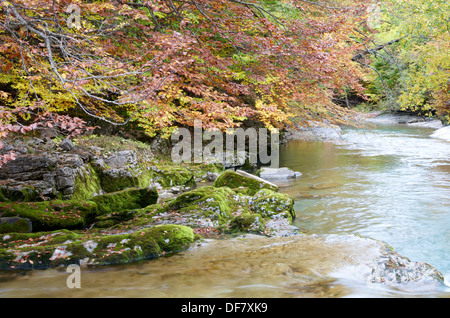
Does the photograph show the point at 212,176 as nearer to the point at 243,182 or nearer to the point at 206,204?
the point at 243,182

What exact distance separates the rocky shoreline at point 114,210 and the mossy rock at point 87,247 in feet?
0.04

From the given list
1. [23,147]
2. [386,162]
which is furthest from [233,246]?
[386,162]

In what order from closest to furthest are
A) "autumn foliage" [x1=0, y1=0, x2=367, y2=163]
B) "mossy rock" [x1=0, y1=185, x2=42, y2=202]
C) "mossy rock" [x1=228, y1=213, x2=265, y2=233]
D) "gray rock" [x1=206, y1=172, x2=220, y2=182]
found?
1. "autumn foliage" [x1=0, y1=0, x2=367, y2=163]
2. "mossy rock" [x1=228, y1=213, x2=265, y2=233]
3. "mossy rock" [x1=0, y1=185, x2=42, y2=202]
4. "gray rock" [x1=206, y1=172, x2=220, y2=182]

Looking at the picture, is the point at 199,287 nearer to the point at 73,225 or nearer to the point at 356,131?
the point at 73,225

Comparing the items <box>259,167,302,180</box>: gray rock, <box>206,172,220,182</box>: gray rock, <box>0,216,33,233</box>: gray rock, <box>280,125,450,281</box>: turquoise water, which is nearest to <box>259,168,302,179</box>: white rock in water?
<box>259,167,302,180</box>: gray rock

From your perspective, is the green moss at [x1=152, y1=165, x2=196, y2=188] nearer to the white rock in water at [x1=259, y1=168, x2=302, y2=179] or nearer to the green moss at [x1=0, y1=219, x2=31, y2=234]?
the white rock in water at [x1=259, y1=168, x2=302, y2=179]

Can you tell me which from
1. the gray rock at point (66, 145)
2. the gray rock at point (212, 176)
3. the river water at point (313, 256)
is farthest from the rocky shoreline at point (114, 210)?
the gray rock at point (212, 176)

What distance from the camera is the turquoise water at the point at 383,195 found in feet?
21.1

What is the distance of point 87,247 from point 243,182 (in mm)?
5334

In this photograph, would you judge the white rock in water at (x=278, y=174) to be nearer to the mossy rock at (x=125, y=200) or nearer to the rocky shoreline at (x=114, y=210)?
the rocky shoreline at (x=114, y=210)

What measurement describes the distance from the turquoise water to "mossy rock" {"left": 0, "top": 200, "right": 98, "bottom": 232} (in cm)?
428

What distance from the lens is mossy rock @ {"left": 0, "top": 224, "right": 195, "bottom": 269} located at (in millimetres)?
4203

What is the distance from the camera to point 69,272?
402 cm

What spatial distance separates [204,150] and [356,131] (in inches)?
628
